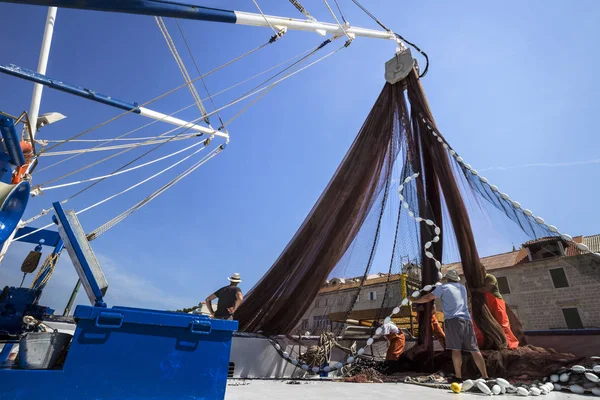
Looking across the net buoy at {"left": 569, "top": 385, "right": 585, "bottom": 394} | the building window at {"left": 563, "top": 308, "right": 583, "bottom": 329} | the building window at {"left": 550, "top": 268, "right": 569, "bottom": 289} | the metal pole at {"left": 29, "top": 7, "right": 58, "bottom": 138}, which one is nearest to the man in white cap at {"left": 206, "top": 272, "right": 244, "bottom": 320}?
the net buoy at {"left": 569, "top": 385, "right": 585, "bottom": 394}

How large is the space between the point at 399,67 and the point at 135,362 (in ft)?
19.6

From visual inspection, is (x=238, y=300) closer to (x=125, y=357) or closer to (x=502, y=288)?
(x=125, y=357)

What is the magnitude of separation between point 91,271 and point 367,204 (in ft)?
13.4

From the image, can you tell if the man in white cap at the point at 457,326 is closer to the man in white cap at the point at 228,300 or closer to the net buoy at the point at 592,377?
the net buoy at the point at 592,377

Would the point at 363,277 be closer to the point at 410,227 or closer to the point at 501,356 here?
the point at 410,227

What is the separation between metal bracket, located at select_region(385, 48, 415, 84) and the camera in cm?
557

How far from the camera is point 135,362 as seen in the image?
1.76m

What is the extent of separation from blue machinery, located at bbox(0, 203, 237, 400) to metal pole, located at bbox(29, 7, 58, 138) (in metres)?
8.43

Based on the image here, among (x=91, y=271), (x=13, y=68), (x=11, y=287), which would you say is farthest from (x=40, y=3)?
(x=11, y=287)

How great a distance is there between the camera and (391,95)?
5.74 m

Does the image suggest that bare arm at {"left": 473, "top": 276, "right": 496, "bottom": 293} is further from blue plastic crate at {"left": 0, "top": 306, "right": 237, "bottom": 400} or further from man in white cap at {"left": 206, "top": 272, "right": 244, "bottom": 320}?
blue plastic crate at {"left": 0, "top": 306, "right": 237, "bottom": 400}

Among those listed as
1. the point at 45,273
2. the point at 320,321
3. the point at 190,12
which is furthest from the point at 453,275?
the point at 45,273

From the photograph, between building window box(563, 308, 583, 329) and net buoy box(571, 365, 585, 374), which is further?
building window box(563, 308, 583, 329)

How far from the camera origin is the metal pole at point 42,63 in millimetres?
7945
